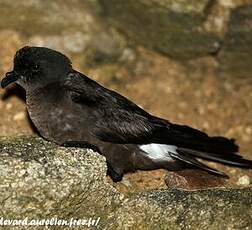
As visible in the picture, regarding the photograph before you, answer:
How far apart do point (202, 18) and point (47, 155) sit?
114 inches

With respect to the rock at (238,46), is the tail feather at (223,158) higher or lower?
lower

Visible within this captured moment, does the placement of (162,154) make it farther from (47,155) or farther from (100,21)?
(100,21)

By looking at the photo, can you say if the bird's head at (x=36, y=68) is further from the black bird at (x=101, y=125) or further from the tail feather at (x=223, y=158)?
the tail feather at (x=223, y=158)

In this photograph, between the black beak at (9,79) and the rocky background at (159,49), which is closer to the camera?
the black beak at (9,79)

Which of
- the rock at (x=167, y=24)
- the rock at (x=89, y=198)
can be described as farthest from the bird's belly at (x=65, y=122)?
the rock at (x=167, y=24)

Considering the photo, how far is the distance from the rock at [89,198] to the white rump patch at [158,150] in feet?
2.98

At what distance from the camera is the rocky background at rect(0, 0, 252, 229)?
7.47m

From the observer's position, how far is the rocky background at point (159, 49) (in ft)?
24.5

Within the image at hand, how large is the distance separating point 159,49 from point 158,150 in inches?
71.1

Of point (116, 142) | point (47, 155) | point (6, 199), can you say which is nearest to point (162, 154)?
point (116, 142)

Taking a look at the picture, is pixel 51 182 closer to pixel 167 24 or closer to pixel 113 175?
pixel 113 175

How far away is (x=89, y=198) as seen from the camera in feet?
17.4

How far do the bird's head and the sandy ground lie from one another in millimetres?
880

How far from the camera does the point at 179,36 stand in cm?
765
